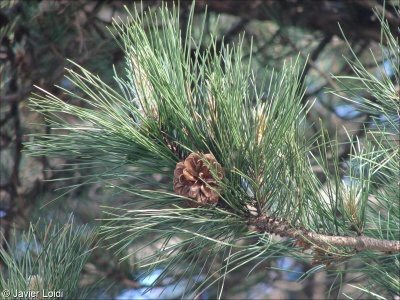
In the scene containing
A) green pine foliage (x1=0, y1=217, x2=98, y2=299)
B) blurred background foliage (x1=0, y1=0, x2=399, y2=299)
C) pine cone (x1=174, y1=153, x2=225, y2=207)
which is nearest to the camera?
pine cone (x1=174, y1=153, x2=225, y2=207)

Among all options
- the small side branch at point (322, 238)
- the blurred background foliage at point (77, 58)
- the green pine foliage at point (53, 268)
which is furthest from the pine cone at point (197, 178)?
the blurred background foliage at point (77, 58)

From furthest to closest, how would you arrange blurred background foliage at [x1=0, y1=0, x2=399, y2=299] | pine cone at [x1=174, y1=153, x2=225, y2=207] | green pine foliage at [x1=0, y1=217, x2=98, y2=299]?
1. blurred background foliage at [x1=0, y1=0, x2=399, y2=299]
2. green pine foliage at [x1=0, y1=217, x2=98, y2=299]
3. pine cone at [x1=174, y1=153, x2=225, y2=207]

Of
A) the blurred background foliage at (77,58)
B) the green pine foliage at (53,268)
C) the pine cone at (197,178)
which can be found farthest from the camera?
the blurred background foliage at (77,58)

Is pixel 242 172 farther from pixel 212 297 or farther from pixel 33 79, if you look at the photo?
pixel 212 297

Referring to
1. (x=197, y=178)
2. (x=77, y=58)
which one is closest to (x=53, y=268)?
(x=197, y=178)

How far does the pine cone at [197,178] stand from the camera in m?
0.66

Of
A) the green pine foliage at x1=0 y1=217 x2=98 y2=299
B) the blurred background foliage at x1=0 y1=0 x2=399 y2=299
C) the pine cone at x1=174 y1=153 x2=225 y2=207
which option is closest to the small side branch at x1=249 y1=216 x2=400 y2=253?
the pine cone at x1=174 y1=153 x2=225 y2=207

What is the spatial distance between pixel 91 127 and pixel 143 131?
0.06 metres

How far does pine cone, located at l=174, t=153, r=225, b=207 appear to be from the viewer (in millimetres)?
662

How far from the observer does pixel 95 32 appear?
1.61m

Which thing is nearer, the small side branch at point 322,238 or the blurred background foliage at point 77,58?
the small side branch at point 322,238

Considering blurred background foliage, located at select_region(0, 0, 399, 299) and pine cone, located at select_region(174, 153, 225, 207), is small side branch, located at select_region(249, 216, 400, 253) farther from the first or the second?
blurred background foliage, located at select_region(0, 0, 399, 299)

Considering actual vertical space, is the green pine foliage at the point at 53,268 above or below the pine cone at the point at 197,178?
below

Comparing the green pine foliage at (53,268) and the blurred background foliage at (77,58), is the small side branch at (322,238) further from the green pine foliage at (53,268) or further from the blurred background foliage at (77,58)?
the blurred background foliage at (77,58)
